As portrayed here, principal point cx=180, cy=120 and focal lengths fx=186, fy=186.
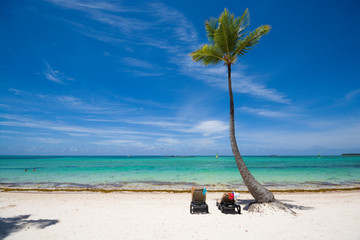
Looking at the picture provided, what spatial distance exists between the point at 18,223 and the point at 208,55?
9705mm

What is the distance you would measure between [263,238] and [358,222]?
399cm

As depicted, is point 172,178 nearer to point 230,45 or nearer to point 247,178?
point 247,178

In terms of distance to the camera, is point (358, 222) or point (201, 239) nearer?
point (201, 239)

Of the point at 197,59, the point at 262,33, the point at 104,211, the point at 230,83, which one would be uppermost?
the point at 262,33

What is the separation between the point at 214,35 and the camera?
28.0 feet

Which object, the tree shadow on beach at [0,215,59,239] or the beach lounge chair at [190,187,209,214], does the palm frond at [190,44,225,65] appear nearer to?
the beach lounge chair at [190,187,209,214]

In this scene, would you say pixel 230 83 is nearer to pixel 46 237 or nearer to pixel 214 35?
pixel 214 35

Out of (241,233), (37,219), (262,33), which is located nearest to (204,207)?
(241,233)

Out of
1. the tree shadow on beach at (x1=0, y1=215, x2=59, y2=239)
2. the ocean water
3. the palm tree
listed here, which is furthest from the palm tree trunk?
the ocean water

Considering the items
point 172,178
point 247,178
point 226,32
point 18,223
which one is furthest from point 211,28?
point 172,178

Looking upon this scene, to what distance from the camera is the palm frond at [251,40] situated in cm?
812

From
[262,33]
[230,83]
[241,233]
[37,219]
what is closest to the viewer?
[241,233]

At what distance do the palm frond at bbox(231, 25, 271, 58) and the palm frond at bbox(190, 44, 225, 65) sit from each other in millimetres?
806

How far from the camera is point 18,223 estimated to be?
6.23m
